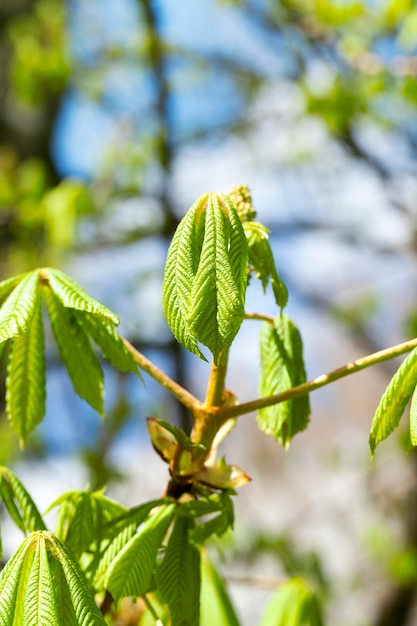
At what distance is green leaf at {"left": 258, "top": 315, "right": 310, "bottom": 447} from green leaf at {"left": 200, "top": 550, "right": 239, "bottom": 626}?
0.25 m

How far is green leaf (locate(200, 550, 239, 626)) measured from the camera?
0.79 meters

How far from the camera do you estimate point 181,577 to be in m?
0.60

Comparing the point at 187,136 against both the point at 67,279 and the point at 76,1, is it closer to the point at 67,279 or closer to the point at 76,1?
the point at 76,1

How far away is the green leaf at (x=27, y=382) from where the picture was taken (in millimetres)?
660

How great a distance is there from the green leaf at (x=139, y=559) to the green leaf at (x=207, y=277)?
0.58 ft

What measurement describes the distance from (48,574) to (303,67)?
2850 mm

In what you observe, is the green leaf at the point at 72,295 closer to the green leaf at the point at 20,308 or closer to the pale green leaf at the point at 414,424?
the green leaf at the point at 20,308

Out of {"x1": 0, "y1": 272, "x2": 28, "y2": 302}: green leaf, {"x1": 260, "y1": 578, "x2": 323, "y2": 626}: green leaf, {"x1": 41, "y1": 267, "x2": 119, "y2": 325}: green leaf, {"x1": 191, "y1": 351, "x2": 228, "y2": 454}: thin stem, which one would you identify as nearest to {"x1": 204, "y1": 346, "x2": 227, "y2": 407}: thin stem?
{"x1": 191, "y1": 351, "x2": 228, "y2": 454}: thin stem

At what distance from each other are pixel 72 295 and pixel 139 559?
0.22 meters

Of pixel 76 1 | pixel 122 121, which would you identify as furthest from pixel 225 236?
pixel 76 1

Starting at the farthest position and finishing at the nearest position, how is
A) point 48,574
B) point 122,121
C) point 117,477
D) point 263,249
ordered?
point 122,121 → point 117,477 → point 263,249 → point 48,574

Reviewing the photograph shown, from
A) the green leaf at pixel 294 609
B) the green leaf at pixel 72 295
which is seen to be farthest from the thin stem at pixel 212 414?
the green leaf at pixel 294 609

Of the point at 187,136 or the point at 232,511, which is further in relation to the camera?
the point at 187,136

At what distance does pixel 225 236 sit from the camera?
53cm
